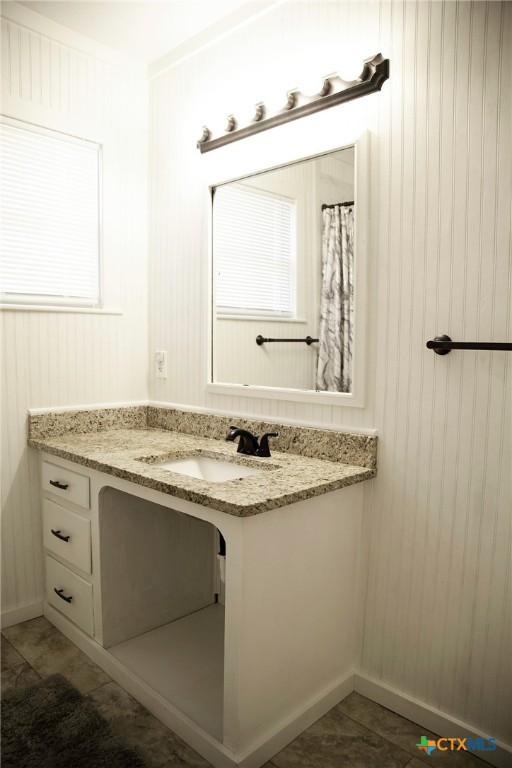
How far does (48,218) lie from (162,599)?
1665mm

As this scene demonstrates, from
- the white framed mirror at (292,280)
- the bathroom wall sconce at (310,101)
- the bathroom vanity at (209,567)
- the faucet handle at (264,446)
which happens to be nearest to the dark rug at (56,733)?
the bathroom vanity at (209,567)

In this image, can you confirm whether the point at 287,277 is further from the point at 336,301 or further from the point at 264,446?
the point at 264,446

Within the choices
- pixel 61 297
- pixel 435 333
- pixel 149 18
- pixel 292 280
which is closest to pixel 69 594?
A: pixel 61 297

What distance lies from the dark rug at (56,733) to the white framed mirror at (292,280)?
1.22m

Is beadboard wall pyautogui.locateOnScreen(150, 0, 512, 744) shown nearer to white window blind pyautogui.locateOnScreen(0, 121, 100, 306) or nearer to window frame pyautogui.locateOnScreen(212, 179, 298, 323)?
window frame pyautogui.locateOnScreen(212, 179, 298, 323)

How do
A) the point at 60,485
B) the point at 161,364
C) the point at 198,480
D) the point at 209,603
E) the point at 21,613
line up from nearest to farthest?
1. the point at 198,480
2. the point at 60,485
3. the point at 21,613
4. the point at 209,603
5. the point at 161,364

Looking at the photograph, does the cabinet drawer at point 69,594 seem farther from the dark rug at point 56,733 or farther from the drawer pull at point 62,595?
the dark rug at point 56,733

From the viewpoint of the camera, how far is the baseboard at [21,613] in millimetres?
2223

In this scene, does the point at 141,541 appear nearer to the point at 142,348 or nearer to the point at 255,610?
the point at 255,610

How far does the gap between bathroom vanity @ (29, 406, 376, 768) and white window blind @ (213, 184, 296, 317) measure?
0.51 m

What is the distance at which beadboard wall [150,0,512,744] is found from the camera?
1.48m

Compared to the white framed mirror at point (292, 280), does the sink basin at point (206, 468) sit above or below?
below

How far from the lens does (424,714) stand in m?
1.65

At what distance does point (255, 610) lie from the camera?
145cm
